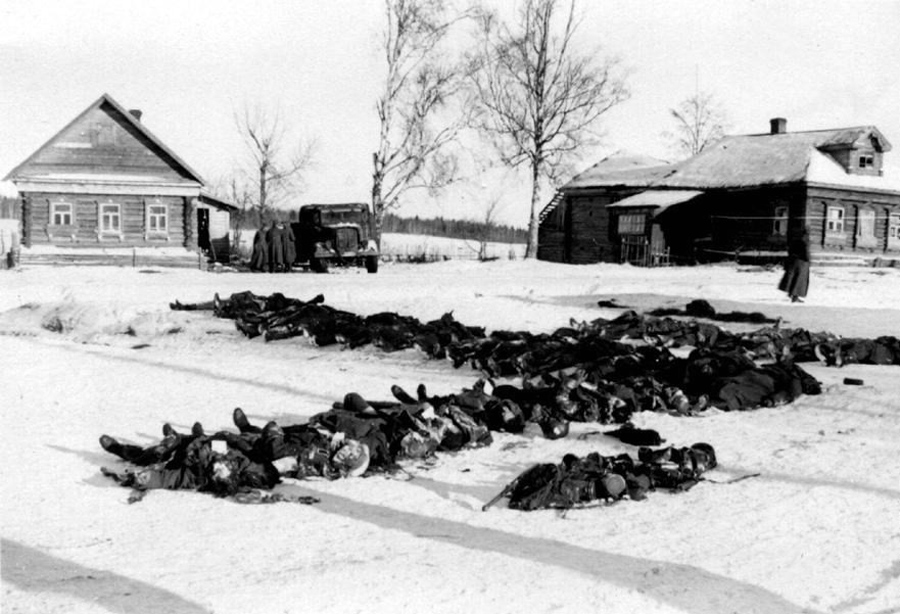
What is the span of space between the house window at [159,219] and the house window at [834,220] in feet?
87.6

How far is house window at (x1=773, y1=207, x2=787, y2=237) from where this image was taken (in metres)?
37.6

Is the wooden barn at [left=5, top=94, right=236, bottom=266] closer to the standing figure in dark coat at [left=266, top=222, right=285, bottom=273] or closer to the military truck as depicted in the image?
the standing figure in dark coat at [left=266, top=222, right=285, bottom=273]

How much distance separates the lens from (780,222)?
37812 millimetres

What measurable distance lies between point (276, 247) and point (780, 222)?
20602 mm

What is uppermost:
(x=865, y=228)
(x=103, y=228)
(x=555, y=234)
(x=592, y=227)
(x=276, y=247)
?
(x=865, y=228)

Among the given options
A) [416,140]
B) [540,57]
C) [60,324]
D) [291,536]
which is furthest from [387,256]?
[291,536]

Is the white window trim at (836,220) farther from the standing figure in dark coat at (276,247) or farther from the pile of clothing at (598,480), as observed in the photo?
the pile of clothing at (598,480)

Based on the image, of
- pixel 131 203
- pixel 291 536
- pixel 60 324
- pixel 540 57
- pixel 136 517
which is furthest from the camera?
pixel 540 57

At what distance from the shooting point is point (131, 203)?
3572 centimetres

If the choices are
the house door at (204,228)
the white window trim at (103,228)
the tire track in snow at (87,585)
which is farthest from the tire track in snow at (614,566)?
the house door at (204,228)

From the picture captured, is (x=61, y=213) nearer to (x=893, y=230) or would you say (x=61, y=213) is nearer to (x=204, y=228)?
(x=204, y=228)

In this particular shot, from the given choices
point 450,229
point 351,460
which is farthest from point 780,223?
point 450,229

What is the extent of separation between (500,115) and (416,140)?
4.58 m

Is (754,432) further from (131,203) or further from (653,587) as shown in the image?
(131,203)
